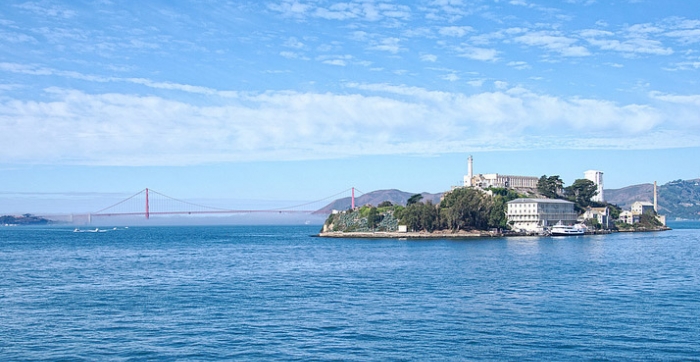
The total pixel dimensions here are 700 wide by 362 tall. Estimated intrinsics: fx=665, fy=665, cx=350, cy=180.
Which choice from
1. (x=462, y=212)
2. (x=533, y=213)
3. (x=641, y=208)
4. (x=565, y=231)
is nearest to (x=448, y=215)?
(x=462, y=212)

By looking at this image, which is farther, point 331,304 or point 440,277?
point 440,277

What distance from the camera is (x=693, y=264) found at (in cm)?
4291

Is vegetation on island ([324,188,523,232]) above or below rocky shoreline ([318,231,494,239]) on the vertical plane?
above

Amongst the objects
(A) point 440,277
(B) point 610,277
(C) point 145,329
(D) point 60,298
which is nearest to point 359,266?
(A) point 440,277

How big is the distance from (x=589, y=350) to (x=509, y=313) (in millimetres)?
5521

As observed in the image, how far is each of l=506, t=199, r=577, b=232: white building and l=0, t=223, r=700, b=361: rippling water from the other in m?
63.8

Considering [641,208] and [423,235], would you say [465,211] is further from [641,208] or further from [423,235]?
[641,208]

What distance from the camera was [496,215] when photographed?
97688mm

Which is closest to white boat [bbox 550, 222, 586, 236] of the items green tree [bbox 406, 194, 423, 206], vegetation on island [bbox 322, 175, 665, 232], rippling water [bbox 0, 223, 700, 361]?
vegetation on island [bbox 322, 175, 665, 232]

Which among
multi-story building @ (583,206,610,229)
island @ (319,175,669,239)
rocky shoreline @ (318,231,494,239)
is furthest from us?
multi-story building @ (583,206,610,229)

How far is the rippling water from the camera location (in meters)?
18.4

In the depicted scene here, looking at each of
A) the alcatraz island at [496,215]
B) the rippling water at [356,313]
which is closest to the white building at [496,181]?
the alcatraz island at [496,215]

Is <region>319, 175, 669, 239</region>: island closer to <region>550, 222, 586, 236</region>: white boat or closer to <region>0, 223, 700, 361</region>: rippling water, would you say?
<region>550, 222, 586, 236</region>: white boat

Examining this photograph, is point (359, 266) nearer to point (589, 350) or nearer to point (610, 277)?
point (610, 277)
